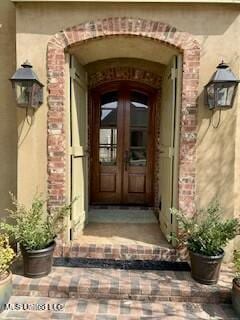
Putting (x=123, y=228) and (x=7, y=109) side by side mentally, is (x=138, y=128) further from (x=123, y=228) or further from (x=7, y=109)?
(x=7, y=109)

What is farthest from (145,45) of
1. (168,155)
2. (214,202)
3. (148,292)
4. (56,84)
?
(148,292)

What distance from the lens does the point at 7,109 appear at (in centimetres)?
349

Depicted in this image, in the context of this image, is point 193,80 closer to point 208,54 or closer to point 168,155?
point 208,54

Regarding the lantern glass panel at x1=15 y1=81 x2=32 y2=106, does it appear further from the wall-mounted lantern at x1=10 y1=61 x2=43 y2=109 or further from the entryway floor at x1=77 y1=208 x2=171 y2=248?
the entryway floor at x1=77 y1=208 x2=171 y2=248

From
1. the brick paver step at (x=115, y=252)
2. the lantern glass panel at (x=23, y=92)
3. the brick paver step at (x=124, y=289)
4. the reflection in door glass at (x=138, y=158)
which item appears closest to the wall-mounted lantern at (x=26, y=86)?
the lantern glass panel at (x=23, y=92)

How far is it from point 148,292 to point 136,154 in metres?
2.66

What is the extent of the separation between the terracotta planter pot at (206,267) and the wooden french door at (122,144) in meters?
2.18

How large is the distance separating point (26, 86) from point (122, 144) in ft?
7.59

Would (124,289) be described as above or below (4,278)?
below

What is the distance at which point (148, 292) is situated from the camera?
2762mm

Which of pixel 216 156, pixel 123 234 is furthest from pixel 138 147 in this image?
pixel 216 156

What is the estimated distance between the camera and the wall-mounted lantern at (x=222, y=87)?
2838mm

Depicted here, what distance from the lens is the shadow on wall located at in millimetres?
3143

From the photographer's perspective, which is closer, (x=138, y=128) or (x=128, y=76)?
(x=128, y=76)
